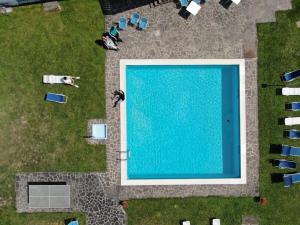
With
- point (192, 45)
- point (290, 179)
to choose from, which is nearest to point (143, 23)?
point (192, 45)

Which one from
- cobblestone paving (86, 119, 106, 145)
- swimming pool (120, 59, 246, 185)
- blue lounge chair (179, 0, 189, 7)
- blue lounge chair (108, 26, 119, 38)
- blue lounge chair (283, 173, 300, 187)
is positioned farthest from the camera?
swimming pool (120, 59, 246, 185)

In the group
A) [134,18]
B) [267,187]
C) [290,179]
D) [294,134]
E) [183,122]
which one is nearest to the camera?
[134,18]

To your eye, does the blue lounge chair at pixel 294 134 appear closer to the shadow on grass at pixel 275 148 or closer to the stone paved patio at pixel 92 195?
the shadow on grass at pixel 275 148

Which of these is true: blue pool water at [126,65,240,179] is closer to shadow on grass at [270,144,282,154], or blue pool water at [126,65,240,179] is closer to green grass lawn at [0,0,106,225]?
shadow on grass at [270,144,282,154]

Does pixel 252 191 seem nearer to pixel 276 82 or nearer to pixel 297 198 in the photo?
pixel 297 198

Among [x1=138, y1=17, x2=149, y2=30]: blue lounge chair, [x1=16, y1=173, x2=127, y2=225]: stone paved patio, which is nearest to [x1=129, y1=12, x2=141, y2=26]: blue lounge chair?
[x1=138, y1=17, x2=149, y2=30]: blue lounge chair

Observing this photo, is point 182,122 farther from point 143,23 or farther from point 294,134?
point 294,134
